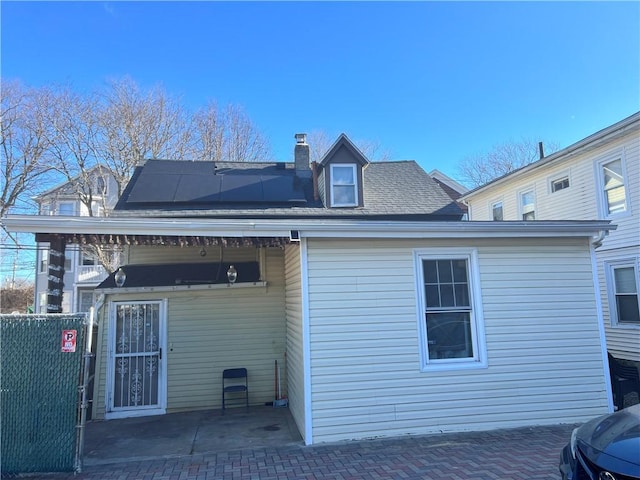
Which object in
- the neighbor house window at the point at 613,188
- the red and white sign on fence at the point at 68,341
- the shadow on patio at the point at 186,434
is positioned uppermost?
the neighbor house window at the point at 613,188

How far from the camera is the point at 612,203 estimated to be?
9820 millimetres

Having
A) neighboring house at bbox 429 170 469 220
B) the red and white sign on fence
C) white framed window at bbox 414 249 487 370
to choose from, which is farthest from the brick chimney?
neighboring house at bbox 429 170 469 220

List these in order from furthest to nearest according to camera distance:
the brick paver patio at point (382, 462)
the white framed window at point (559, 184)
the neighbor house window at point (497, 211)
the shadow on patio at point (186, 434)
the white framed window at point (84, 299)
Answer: the white framed window at point (84, 299) < the neighbor house window at point (497, 211) < the white framed window at point (559, 184) < the shadow on patio at point (186, 434) < the brick paver patio at point (382, 462)

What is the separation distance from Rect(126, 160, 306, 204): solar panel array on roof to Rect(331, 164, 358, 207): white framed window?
0.82 meters

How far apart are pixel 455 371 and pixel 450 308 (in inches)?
34.7

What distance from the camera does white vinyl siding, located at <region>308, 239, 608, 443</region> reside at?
5492 mm

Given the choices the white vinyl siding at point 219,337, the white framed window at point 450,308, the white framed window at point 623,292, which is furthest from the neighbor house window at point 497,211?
the white vinyl siding at point 219,337

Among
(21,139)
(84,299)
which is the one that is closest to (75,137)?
(21,139)

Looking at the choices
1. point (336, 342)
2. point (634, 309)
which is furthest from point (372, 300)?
point (634, 309)

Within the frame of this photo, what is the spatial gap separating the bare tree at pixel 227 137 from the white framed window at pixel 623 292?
48.6 feet

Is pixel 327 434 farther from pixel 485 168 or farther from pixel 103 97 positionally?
pixel 485 168

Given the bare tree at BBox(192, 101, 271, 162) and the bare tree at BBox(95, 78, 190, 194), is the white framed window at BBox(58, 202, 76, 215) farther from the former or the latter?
the bare tree at BBox(192, 101, 271, 162)

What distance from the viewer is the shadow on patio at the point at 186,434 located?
17.5 ft

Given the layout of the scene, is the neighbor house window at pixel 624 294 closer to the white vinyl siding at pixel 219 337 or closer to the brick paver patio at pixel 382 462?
the brick paver patio at pixel 382 462
